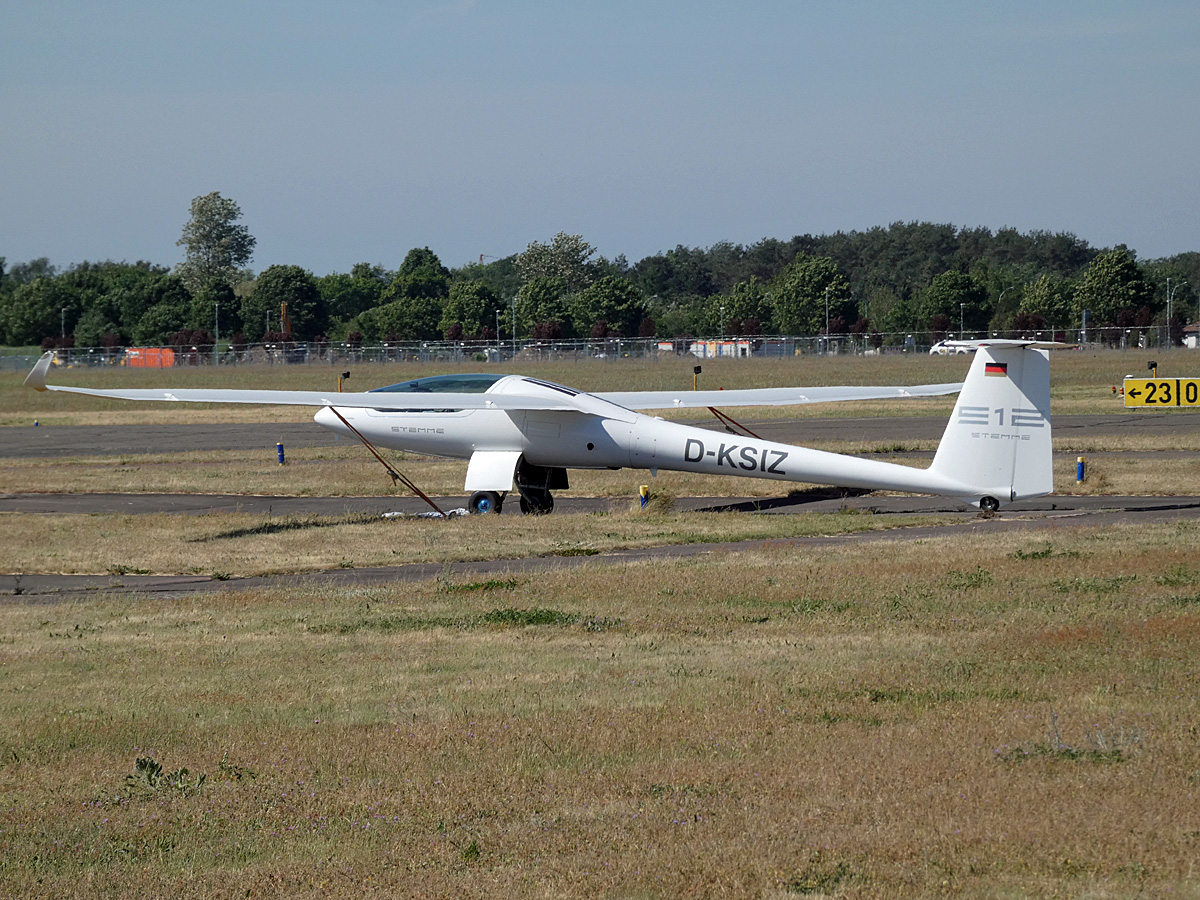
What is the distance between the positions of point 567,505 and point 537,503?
1.11 metres

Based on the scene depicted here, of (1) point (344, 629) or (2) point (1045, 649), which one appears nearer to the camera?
(2) point (1045, 649)

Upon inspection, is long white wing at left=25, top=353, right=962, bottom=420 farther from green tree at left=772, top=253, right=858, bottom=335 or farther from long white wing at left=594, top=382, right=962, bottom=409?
green tree at left=772, top=253, right=858, bottom=335

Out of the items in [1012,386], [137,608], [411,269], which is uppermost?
[411,269]

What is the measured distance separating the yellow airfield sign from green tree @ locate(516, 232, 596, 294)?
13283 cm

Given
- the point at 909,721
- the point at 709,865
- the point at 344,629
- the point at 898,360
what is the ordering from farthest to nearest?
the point at 898,360 → the point at 344,629 → the point at 909,721 → the point at 709,865

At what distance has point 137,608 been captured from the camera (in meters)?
14.9

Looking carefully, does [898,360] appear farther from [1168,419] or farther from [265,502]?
[265,502]

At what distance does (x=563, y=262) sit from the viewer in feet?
560

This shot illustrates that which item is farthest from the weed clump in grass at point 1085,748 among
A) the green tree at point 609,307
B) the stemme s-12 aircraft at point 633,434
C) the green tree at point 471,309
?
the green tree at point 471,309

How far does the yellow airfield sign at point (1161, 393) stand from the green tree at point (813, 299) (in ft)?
318

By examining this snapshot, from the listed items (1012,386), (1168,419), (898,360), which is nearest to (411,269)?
(898,360)

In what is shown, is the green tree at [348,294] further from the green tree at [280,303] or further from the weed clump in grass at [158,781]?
the weed clump in grass at [158,781]

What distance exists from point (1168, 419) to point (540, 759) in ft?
122

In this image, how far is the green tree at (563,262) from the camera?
17025 cm
